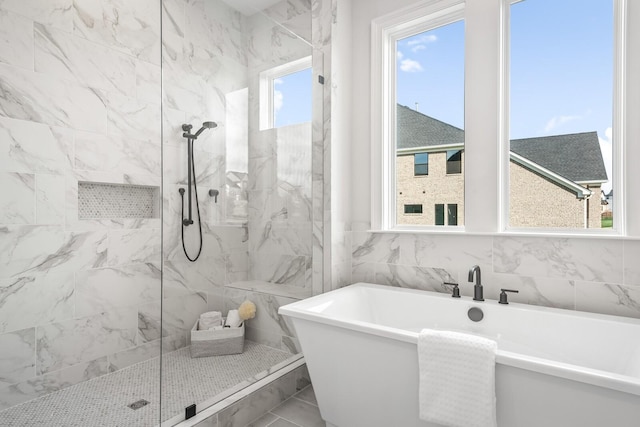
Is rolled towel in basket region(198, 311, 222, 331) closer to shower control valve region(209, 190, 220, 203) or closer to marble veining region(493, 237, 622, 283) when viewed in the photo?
shower control valve region(209, 190, 220, 203)

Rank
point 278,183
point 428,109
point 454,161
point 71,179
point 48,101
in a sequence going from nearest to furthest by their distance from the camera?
point 48,101, point 71,179, point 278,183, point 454,161, point 428,109

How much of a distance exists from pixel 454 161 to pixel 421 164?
241mm

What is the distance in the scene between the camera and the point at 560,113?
2111 mm

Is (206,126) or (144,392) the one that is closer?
(206,126)

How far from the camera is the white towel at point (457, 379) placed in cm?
127

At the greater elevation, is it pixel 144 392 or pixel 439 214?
pixel 439 214

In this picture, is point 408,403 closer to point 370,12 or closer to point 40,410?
point 40,410

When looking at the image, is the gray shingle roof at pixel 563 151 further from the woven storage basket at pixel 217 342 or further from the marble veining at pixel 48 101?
the marble veining at pixel 48 101

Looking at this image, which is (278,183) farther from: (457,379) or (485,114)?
(457,379)

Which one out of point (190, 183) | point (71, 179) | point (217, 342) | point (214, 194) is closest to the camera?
point (190, 183)

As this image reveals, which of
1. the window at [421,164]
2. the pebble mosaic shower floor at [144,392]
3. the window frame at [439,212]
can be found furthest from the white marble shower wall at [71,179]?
the window frame at [439,212]

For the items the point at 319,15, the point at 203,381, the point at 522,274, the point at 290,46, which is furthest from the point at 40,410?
the point at 319,15

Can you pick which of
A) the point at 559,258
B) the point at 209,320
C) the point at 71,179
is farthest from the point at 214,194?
the point at 559,258

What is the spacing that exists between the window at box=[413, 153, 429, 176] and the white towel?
145 cm
